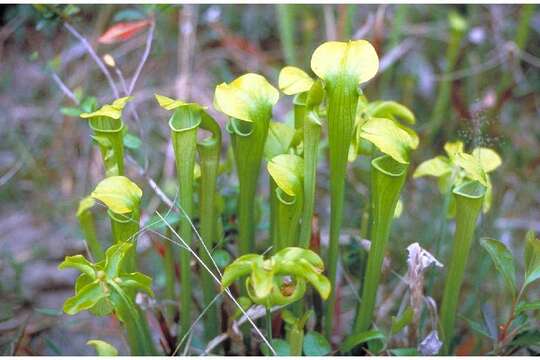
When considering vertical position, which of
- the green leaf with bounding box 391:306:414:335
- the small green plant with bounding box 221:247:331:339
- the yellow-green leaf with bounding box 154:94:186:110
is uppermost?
the yellow-green leaf with bounding box 154:94:186:110

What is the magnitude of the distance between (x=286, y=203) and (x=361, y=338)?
213 millimetres

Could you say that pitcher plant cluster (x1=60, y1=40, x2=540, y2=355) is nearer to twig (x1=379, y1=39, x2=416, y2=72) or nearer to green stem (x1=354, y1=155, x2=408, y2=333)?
green stem (x1=354, y1=155, x2=408, y2=333)

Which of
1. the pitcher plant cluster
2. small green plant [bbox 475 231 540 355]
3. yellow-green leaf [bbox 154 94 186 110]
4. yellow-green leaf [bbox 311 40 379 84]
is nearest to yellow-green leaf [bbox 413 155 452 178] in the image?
the pitcher plant cluster

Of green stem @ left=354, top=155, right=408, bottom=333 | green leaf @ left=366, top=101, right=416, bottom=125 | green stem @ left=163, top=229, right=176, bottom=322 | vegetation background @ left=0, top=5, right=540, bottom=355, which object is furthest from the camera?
vegetation background @ left=0, top=5, right=540, bottom=355

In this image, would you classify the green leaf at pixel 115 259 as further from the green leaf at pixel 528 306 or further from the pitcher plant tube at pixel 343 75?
the green leaf at pixel 528 306

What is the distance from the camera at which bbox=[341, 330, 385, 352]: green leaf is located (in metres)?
0.78

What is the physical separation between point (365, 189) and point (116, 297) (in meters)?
0.97

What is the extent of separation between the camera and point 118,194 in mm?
707

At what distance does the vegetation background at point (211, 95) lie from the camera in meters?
1.36

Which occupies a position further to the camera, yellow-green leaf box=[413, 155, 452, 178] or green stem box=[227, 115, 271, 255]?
yellow-green leaf box=[413, 155, 452, 178]

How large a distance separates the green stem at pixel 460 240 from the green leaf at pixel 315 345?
17 centimetres

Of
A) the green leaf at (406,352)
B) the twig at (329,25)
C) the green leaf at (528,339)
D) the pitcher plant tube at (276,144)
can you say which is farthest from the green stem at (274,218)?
the twig at (329,25)

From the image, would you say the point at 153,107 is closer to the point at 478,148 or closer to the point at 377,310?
the point at 377,310

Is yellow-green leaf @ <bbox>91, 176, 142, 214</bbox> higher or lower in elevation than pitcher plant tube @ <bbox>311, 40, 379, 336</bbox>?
lower
